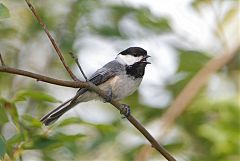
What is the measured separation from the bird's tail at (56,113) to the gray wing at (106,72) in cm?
19

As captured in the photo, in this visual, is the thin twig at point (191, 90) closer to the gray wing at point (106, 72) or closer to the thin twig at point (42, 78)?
the gray wing at point (106, 72)

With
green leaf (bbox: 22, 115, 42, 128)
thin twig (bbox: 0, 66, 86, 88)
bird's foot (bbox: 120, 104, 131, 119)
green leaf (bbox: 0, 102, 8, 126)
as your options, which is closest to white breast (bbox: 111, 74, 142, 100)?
bird's foot (bbox: 120, 104, 131, 119)

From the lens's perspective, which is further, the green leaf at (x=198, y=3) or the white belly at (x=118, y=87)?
the green leaf at (x=198, y=3)

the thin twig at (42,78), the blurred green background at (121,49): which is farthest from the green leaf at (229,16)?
the thin twig at (42,78)

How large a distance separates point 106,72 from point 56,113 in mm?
410

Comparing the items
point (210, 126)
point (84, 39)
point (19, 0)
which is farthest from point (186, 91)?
point (19, 0)

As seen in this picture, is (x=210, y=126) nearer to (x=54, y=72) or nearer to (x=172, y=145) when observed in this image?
(x=172, y=145)

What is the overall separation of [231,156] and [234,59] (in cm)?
86

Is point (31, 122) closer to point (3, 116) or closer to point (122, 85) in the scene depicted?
point (3, 116)

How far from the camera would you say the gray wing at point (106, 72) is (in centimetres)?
354

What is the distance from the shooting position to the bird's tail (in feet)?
10.5

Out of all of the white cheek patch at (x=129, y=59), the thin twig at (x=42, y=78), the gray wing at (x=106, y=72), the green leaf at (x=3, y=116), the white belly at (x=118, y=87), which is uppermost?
the white cheek patch at (x=129, y=59)

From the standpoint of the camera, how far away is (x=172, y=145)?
13.1ft

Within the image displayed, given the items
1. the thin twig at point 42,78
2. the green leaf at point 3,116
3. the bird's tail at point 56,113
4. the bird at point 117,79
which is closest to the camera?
the thin twig at point 42,78
